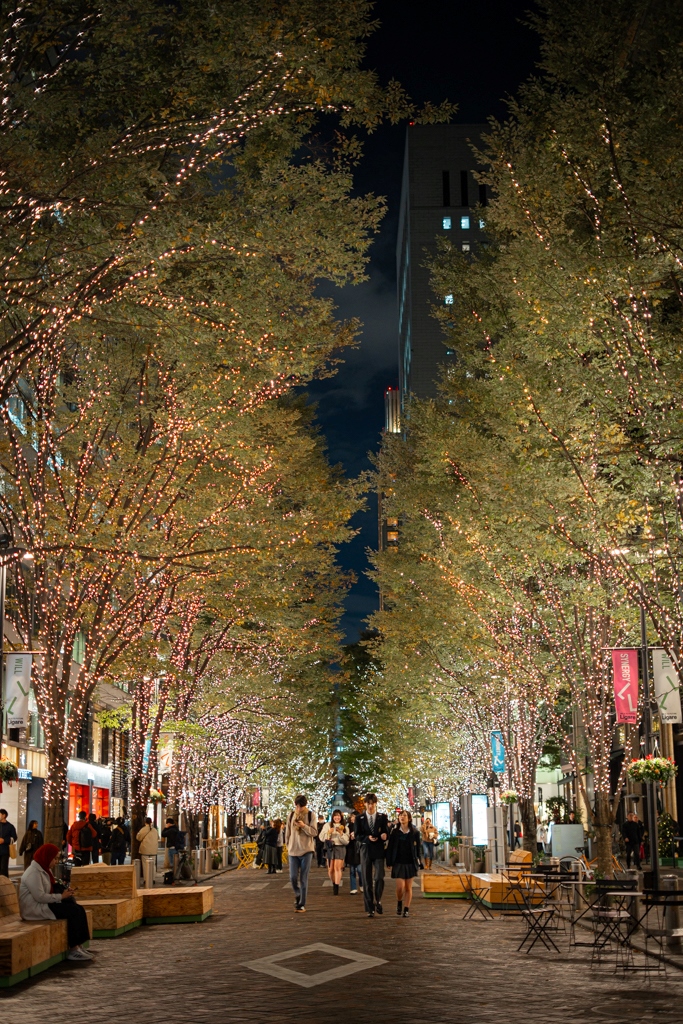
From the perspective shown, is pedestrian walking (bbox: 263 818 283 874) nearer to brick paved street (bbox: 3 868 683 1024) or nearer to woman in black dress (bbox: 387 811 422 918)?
woman in black dress (bbox: 387 811 422 918)

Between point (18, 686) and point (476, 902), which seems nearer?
point (476, 902)

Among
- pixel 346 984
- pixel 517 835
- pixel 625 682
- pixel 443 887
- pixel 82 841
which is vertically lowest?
pixel 517 835

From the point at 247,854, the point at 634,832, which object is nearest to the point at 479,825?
the point at 634,832

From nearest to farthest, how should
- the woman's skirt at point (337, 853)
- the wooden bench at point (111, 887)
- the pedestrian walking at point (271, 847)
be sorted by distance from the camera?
the wooden bench at point (111, 887) → the woman's skirt at point (337, 853) → the pedestrian walking at point (271, 847)

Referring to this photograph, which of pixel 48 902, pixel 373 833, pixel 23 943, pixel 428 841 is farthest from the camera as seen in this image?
pixel 428 841

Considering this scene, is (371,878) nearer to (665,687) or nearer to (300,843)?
(300,843)

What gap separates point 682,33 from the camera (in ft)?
49.2

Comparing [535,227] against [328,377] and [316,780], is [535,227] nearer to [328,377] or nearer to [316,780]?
[328,377]

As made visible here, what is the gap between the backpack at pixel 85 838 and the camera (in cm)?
2475

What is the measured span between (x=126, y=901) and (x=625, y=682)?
1000 centimetres

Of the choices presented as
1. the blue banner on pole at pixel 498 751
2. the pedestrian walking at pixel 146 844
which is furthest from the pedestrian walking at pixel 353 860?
the blue banner on pole at pixel 498 751

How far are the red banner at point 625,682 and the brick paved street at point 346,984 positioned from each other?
5890 mm

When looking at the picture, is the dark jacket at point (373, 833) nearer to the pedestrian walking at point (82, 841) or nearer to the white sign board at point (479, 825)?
the pedestrian walking at point (82, 841)

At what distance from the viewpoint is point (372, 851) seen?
18.3 meters
